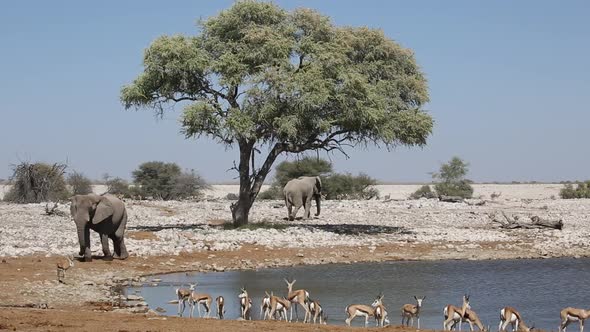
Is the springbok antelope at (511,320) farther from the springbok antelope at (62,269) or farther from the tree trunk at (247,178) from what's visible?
the tree trunk at (247,178)

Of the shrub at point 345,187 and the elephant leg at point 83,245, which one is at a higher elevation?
the shrub at point 345,187

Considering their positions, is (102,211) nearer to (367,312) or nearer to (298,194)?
(367,312)

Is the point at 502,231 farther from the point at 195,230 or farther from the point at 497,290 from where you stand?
the point at 497,290

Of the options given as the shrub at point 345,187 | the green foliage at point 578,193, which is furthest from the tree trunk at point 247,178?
the green foliage at point 578,193

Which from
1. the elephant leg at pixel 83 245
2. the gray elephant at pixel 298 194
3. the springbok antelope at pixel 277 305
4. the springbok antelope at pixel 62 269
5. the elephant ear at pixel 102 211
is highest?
the gray elephant at pixel 298 194

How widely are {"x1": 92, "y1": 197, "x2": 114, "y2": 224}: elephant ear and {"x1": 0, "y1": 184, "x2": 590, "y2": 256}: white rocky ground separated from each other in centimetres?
181

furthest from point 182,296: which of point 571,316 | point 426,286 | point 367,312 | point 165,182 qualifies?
point 165,182

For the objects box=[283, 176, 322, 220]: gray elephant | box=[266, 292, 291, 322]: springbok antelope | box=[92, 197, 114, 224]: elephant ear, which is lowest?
box=[266, 292, 291, 322]: springbok antelope

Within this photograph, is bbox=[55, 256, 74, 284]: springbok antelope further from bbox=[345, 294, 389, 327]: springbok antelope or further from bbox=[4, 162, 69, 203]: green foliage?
bbox=[4, 162, 69, 203]: green foliage

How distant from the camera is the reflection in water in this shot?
18.7 meters

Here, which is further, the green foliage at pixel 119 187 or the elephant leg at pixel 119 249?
the green foliage at pixel 119 187

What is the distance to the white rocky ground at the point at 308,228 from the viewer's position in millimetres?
28922

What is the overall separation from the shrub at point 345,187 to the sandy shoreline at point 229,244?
55.3 feet

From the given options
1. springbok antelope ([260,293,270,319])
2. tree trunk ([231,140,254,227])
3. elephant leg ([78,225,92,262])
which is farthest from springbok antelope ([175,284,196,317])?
tree trunk ([231,140,254,227])
